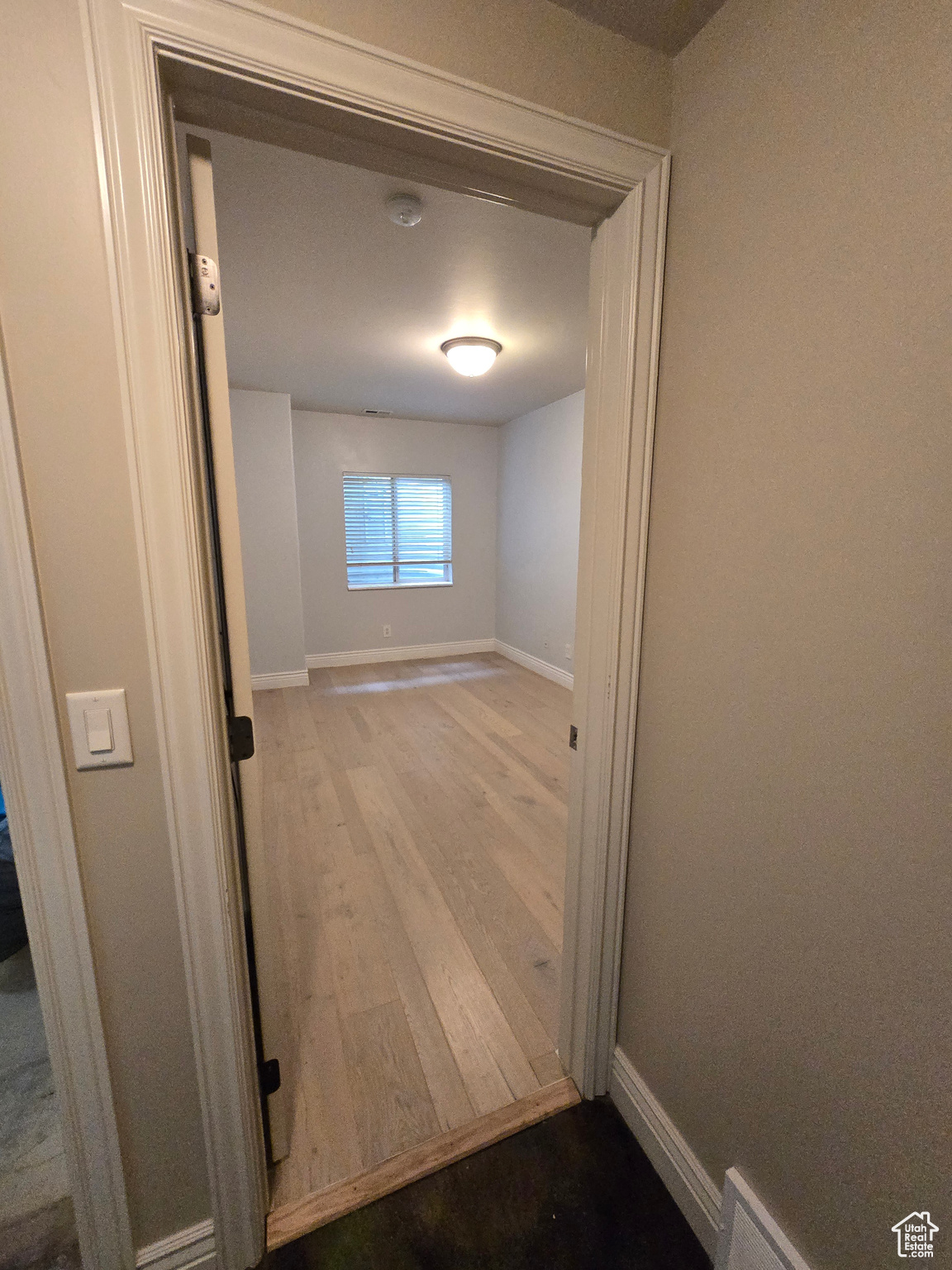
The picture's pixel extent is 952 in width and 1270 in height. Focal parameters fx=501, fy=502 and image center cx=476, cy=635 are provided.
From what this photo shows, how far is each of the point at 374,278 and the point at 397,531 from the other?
10.7 feet

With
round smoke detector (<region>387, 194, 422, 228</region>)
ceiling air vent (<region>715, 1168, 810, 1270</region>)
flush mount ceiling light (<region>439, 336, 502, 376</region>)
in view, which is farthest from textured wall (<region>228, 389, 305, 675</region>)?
ceiling air vent (<region>715, 1168, 810, 1270</region>)

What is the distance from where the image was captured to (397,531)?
537 centimetres

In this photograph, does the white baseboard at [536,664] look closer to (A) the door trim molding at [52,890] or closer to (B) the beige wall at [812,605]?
(B) the beige wall at [812,605]

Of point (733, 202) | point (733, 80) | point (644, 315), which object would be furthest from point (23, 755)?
point (733, 80)

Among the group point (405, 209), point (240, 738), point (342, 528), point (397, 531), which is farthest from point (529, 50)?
point (397, 531)

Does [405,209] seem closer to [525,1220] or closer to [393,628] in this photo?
[525,1220]

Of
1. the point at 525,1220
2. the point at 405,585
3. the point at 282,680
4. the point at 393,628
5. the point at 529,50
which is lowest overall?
the point at 525,1220

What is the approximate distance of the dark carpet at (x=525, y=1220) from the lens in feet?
3.39

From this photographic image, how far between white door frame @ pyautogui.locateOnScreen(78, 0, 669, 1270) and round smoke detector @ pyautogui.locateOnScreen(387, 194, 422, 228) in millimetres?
919

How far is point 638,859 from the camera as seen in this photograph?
3.94ft

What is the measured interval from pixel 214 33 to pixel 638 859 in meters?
1.65

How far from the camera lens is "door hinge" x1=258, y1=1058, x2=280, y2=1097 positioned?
1135 millimetres

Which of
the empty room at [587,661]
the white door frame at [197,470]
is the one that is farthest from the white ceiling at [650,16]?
the white door frame at [197,470]

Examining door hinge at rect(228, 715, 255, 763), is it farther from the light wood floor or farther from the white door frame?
the light wood floor
